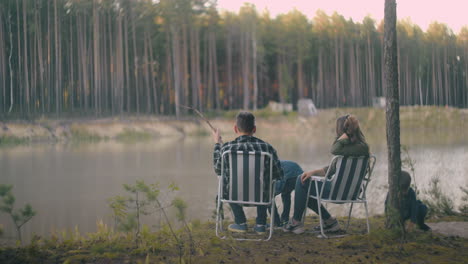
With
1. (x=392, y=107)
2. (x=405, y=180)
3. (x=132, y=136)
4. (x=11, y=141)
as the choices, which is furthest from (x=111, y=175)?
(x=132, y=136)

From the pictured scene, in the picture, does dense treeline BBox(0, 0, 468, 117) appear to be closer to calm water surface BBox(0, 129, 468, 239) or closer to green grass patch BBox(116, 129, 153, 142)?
green grass patch BBox(116, 129, 153, 142)

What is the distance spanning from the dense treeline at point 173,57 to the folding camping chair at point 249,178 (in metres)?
7.96

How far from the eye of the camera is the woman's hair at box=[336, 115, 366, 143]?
3.58 m

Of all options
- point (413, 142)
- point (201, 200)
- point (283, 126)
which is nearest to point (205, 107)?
point (283, 126)

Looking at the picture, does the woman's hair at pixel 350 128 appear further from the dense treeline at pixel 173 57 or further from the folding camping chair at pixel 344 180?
the dense treeline at pixel 173 57

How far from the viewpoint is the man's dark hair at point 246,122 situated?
11.6 ft

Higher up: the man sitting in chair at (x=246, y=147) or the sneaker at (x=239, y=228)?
the man sitting in chair at (x=246, y=147)

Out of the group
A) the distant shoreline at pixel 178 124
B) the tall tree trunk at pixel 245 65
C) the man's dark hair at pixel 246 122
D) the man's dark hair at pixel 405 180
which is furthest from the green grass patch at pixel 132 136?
the man's dark hair at pixel 405 180

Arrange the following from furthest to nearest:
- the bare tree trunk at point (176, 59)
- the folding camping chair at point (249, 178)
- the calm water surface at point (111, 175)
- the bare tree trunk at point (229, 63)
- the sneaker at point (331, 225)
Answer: the bare tree trunk at point (229, 63) → the bare tree trunk at point (176, 59) → the calm water surface at point (111, 175) → the sneaker at point (331, 225) → the folding camping chair at point (249, 178)

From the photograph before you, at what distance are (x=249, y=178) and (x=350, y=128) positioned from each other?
800 mm

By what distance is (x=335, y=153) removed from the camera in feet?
11.7

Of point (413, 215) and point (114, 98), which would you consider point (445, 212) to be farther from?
point (114, 98)

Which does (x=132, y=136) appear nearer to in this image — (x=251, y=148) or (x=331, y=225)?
(x=331, y=225)

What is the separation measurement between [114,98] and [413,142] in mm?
13489
